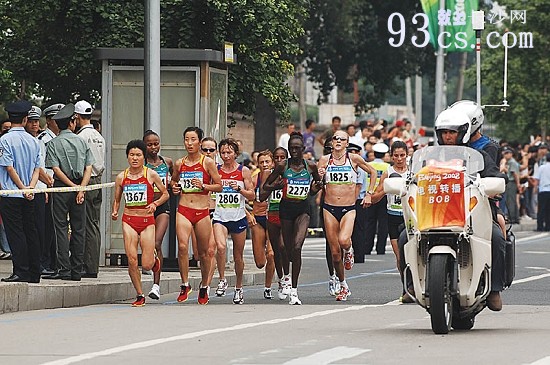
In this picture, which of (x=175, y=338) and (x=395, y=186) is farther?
(x=395, y=186)

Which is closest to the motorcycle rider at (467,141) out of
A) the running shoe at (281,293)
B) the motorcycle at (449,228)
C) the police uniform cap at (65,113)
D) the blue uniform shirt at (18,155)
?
the motorcycle at (449,228)

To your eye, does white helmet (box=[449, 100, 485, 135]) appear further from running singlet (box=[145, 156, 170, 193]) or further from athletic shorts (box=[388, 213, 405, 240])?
athletic shorts (box=[388, 213, 405, 240])

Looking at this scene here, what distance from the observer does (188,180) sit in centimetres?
1780

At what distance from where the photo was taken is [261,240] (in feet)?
63.0

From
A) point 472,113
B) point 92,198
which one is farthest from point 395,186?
point 92,198

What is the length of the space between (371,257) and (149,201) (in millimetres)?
10786

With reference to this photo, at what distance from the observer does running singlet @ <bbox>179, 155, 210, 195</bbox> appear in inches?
699

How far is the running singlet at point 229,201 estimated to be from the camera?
18.3 meters

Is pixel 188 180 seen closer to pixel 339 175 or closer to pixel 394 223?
pixel 339 175

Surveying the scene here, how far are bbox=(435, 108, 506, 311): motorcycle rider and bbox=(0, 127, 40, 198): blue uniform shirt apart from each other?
210 inches

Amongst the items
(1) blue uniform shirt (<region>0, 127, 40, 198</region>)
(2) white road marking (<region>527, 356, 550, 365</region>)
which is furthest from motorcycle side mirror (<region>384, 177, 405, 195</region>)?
(1) blue uniform shirt (<region>0, 127, 40, 198</region>)

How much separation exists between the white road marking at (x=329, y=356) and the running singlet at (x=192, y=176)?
5.90 metres

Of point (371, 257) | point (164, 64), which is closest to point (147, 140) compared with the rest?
point (164, 64)

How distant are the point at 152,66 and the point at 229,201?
343 cm
